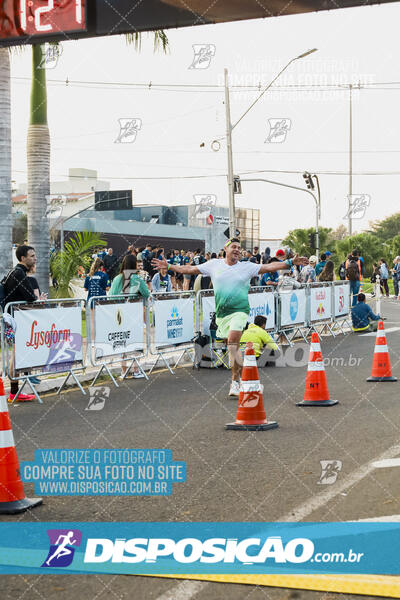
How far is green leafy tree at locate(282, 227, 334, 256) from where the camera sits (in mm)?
83625

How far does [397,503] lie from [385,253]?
67904mm

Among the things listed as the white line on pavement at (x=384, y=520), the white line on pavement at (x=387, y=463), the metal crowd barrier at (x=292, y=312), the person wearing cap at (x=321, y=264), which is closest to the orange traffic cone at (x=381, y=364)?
the white line on pavement at (x=387, y=463)

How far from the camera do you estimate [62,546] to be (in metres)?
4.91

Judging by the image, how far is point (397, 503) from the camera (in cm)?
563

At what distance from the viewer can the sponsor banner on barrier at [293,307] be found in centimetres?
1842

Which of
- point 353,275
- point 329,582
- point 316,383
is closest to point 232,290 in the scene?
point 316,383

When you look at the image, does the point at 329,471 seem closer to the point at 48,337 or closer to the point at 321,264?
the point at 48,337

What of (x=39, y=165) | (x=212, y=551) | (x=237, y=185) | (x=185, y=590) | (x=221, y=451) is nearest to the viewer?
(x=185, y=590)

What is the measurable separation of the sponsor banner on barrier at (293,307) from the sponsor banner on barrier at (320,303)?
0.52m

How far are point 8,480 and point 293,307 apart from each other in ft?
44.9

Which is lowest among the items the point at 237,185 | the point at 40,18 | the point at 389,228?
the point at 389,228

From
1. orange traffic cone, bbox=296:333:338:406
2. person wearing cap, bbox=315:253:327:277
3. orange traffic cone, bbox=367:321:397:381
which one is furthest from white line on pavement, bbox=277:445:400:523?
person wearing cap, bbox=315:253:327:277

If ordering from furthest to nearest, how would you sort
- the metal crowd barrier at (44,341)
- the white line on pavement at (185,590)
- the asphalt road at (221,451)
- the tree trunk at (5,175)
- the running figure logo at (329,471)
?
1. the tree trunk at (5,175)
2. the metal crowd barrier at (44,341)
3. the running figure logo at (329,471)
4. the asphalt road at (221,451)
5. the white line on pavement at (185,590)

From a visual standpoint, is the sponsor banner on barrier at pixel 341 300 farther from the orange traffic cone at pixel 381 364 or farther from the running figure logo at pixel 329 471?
the running figure logo at pixel 329 471
